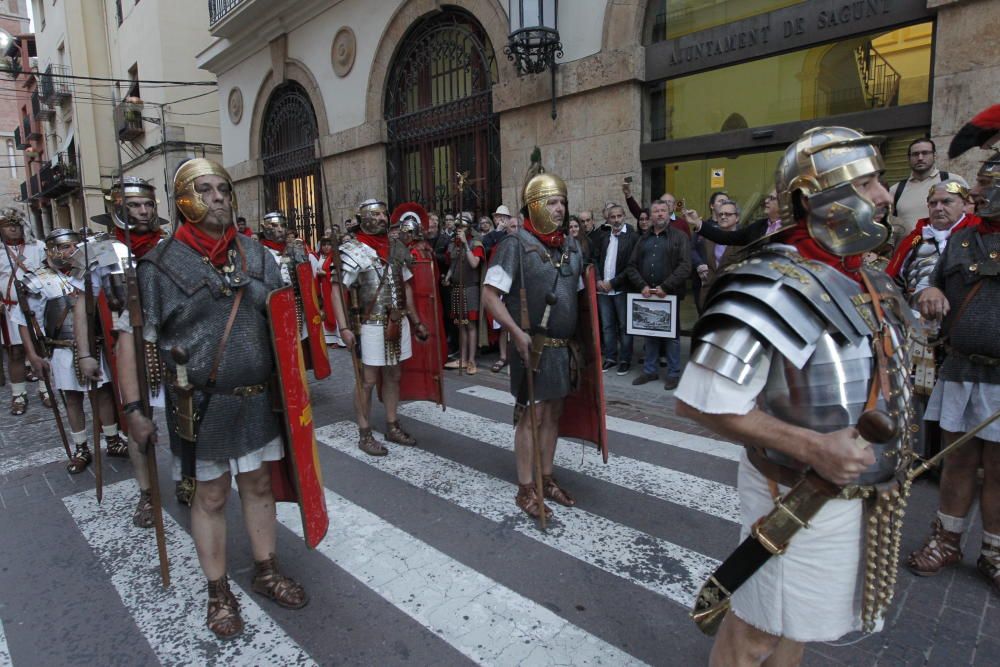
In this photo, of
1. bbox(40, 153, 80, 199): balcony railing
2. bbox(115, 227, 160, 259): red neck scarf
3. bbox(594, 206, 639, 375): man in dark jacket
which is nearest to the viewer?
bbox(115, 227, 160, 259): red neck scarf

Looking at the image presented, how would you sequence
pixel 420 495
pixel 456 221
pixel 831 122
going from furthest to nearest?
pixel 456 221
pixel 831 122
pixel 420 495

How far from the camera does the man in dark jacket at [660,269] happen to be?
23.1 feet

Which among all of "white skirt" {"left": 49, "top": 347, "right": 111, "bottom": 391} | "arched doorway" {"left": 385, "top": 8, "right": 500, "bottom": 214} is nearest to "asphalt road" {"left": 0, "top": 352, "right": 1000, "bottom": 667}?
"white skirt" {"left": 49, "top": 347, "right": 111, "bottom": 391}

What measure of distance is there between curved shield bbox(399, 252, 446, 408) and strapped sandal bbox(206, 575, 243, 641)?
292 cm

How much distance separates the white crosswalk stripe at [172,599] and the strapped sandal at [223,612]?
41mm

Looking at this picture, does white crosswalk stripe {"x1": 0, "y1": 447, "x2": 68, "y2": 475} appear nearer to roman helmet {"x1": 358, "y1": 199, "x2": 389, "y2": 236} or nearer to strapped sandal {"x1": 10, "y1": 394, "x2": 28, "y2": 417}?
strapped sandal {"x1": 10, "y1": 394, "x2": 28, "y2": 417}

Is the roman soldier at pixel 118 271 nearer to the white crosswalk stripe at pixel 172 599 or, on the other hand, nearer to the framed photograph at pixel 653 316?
the white crosswalk stripe at pixel 172 599

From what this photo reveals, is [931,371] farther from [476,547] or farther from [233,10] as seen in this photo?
[233,10]

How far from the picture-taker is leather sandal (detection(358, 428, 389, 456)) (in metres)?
5.05

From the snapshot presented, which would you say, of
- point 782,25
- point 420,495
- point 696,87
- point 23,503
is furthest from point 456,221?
point 23,503

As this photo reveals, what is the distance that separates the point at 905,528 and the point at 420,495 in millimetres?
3091

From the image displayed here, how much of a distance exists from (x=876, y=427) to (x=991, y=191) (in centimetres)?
234

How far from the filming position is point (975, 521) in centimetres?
362

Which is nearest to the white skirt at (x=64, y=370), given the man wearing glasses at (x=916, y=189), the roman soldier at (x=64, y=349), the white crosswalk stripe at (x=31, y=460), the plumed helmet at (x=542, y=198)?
the roman soldier at (x=64, y=349)
